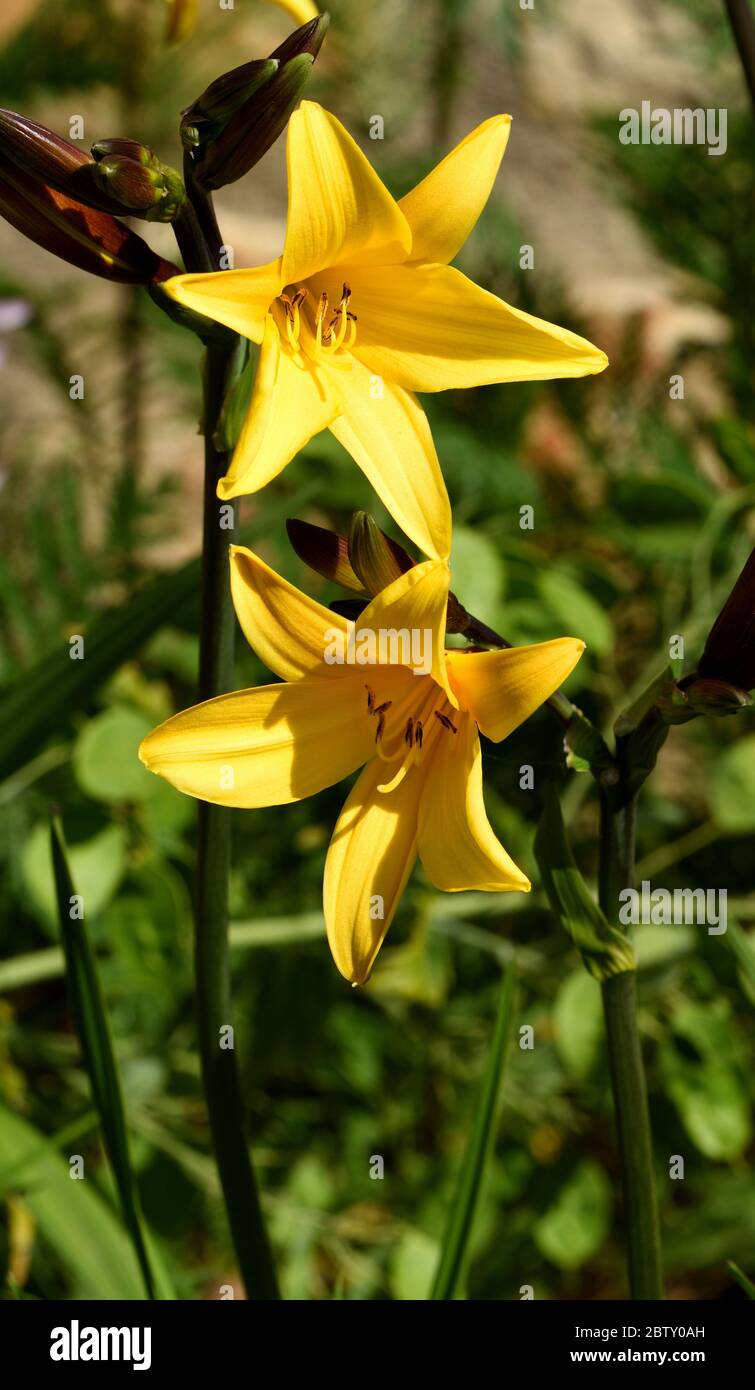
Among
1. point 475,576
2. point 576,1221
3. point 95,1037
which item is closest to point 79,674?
point 95,1037

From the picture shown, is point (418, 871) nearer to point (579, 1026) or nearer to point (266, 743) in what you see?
point (579, 1026)

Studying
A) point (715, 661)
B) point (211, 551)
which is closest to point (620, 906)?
point (715, 661)

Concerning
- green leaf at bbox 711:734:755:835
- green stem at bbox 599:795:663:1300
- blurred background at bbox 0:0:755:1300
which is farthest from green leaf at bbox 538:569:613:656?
green stem at bbox 599:795:663:1300

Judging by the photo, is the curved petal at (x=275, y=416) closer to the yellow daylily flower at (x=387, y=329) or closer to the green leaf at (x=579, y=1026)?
the yellow daylily flower at (x=387, y=329)

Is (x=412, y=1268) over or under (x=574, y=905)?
under

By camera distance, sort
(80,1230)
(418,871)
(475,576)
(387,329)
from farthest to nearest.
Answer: (418,871)
(475,576)
(80,1230)
(387,329)

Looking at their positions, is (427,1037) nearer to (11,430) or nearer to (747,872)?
(747,872)

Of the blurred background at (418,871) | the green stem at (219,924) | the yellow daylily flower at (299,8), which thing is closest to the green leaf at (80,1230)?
the blurred background at (418,871)
